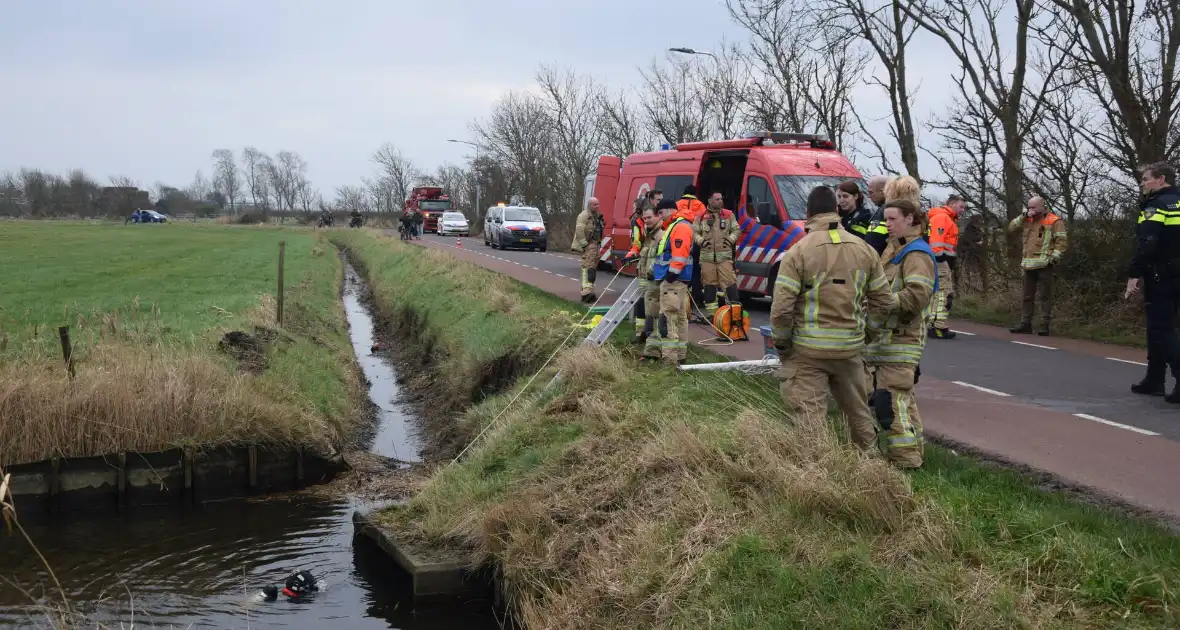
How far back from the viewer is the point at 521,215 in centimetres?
4156

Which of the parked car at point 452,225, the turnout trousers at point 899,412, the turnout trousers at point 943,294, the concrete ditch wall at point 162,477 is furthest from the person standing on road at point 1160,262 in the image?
the parked car at point 452,225

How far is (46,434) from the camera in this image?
10656 millimetres

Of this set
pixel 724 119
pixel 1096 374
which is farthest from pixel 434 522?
pixel 724 119

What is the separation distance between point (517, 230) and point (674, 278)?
30.2 metres

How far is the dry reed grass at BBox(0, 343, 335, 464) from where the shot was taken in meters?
10.7

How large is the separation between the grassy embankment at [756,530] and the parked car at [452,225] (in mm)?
48928

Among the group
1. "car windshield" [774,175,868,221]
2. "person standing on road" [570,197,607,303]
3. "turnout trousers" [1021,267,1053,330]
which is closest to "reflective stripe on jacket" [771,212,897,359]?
"turnout trousers" [1021,267,1053,330]

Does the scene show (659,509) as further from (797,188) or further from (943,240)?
(797,188)

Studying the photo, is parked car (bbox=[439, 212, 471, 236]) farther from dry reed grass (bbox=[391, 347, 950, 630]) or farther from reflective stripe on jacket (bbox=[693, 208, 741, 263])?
dry reed grass (bbox=[391, 347, 950, 630])

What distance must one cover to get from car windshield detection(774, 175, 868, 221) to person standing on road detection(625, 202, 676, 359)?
517 centimetres

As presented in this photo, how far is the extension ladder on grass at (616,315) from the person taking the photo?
11516 millimetres

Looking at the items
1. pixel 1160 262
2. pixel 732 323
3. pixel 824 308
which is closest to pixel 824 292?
pixel 824 308

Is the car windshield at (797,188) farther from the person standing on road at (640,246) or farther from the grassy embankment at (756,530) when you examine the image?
the grassy embankment at (756,530)

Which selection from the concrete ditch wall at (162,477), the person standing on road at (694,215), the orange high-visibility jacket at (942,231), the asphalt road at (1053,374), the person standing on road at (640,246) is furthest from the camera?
the orange high-visibility jacket at (942,231)
